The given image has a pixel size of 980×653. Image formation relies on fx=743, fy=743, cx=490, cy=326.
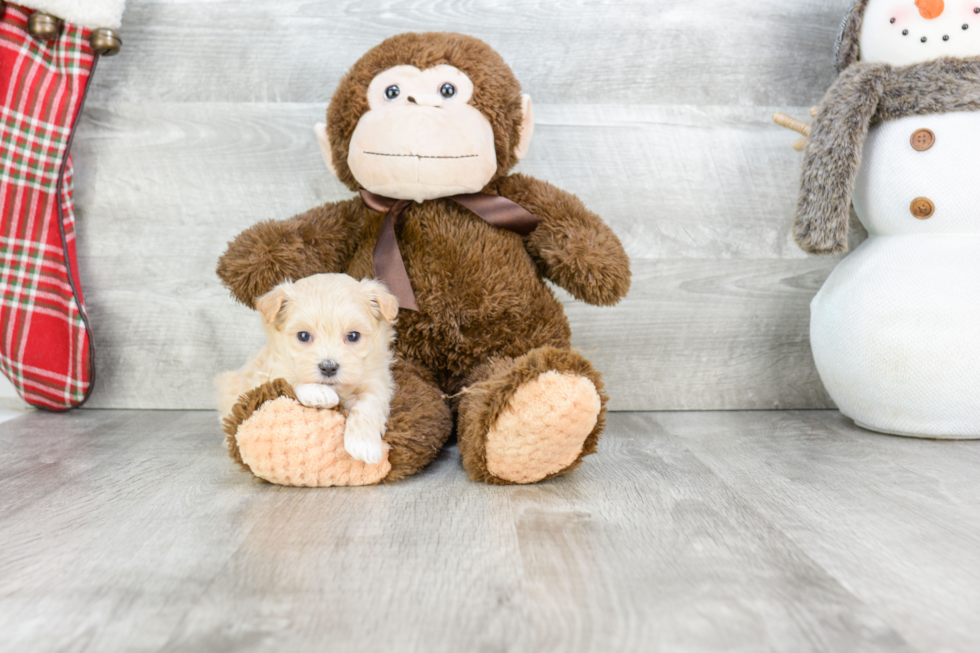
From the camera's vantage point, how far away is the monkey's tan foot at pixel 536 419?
85 centimetres

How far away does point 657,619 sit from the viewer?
59cm

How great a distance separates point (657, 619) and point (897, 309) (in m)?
0.76

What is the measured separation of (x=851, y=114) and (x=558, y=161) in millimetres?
481

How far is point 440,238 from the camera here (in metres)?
1.06

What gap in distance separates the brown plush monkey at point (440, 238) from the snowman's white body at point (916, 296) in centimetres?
40

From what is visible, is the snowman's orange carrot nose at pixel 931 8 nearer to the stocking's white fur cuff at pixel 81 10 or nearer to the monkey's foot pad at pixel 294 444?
the monkey's foot pad at pixel 294 444

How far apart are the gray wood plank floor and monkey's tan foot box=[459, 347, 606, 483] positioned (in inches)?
1.3

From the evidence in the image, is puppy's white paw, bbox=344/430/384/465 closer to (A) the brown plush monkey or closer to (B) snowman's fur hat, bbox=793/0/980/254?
(A) the brown plush monkey

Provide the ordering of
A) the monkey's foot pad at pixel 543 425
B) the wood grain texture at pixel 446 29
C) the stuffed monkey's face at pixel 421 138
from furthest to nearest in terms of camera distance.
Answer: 1. the wood grain texture at pixel 446 29
2. the stuffed monkey's face at pixel 421 138
3. the monkey's foot pad at pixel 543 425

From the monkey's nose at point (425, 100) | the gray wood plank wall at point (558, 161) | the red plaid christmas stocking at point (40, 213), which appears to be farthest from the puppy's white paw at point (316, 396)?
the red plaid christmas stocking at point (40, 213)

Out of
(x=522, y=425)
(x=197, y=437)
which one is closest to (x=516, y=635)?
(x=522, y=425)

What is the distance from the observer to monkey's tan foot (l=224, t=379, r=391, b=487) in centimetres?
88

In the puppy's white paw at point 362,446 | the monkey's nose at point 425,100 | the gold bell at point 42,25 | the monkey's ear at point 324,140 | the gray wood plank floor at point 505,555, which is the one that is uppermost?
the gold bell at point 42,25

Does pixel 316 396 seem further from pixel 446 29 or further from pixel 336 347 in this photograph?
pixel 446 29
